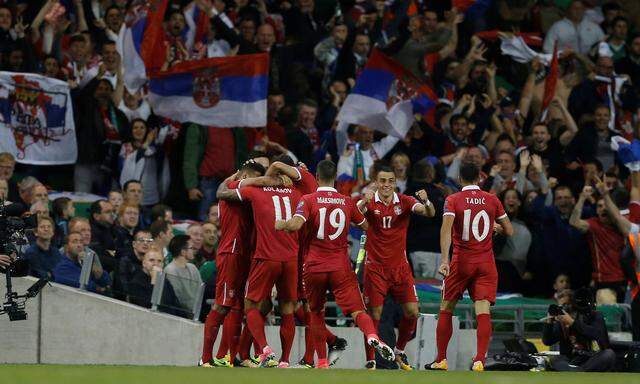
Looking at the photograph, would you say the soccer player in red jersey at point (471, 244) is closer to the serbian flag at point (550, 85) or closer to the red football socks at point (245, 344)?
the red football socks at point (245, 344)

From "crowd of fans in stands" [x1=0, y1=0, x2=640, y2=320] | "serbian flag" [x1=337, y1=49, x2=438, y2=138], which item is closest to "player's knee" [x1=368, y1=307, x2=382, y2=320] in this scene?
"crowd of fans in stands" [x1=0, y1=0, x2=640, y2=320]

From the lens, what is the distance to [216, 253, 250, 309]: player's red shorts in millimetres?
17547

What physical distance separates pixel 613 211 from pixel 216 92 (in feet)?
18.5

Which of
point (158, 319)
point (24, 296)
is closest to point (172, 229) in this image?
point (158, 319)

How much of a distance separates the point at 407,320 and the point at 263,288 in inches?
69.8

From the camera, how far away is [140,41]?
23.1 meters

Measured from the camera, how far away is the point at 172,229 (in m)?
21.1

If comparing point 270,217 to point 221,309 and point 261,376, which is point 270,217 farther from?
point 261,376

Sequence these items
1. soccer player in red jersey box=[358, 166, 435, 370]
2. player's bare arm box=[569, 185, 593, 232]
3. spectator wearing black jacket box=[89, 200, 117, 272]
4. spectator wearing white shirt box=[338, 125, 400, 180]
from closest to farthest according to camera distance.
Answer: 1. soccer player in red jersey box=[358, 166, 435, 370]
2. spectator wearing black jacket box=[89, 200, 117, 272]
3. player's bare arm box=[569, 185, 593, 232]
4. spectator wearing white shirt box=[338, 125, 400, 180]

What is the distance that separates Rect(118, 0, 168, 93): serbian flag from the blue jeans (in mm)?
1607

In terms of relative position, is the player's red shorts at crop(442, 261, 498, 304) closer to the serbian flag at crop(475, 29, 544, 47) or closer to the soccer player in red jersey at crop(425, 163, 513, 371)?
the soccer player in red jersey at crop(425, 163, 513, 371)

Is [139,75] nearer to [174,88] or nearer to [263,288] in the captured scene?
[174,88]

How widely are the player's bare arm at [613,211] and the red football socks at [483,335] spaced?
476 cm

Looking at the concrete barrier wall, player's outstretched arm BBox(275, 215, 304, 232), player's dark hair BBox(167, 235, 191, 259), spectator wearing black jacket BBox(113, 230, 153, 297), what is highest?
player's outstretched arm BBox(275, 215, 304, 232)
